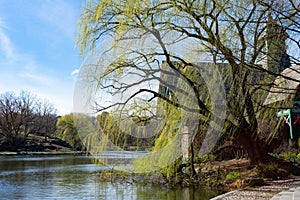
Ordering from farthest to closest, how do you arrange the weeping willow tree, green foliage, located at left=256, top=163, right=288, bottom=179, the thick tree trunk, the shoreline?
the thick tree trunk
green foliage, located at left=256, top=163, right=288, bottom=179
the weeping willow tree
the shoreline

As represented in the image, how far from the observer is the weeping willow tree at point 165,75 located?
7.25 meters

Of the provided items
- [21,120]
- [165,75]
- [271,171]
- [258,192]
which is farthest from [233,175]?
[21,120]

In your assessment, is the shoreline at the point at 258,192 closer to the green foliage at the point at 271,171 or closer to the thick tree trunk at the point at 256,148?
the green foliage at the point at 271,171

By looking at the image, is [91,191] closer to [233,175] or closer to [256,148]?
[233,175]

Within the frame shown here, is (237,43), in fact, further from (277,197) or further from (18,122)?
(18,122)

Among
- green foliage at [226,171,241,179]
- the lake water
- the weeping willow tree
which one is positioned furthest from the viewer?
green foliage at [226,171,241,179]

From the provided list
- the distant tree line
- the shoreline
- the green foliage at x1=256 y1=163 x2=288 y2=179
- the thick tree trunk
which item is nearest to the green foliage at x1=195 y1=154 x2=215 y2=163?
the thick tree trunk

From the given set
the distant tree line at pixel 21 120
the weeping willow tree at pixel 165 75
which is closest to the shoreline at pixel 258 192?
the weeping willow tree at pixel 165 75

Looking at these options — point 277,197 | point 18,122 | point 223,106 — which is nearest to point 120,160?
point 223,106

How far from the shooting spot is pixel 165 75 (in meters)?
9.06

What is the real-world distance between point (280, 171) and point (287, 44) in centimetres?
505

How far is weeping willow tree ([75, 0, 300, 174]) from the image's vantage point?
23.8ft

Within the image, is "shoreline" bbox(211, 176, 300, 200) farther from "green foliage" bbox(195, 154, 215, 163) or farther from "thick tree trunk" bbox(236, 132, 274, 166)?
"green foliage" bbox(195, 154, 215, 163)

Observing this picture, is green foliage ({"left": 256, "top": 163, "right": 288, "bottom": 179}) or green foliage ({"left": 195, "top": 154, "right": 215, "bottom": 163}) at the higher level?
green foliage ({"left": 195, "top": 154, "right": 215, "bottom": 163})
